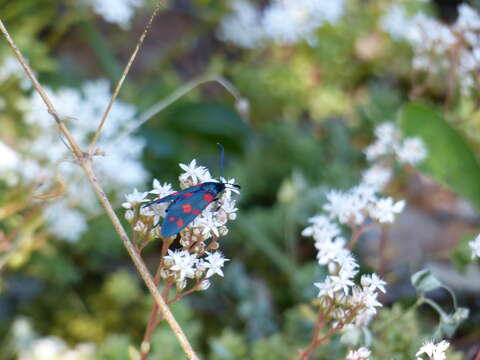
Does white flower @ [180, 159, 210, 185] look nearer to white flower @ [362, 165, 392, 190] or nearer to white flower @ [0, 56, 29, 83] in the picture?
white flower @ [362, 165, 392, 190]

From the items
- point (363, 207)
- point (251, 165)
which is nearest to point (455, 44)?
point (363, 207)

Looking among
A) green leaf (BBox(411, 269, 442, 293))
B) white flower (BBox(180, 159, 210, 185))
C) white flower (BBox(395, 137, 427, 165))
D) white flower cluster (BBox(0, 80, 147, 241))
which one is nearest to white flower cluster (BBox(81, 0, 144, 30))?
white flower cluster (BBox(0, 80, 147, 241))

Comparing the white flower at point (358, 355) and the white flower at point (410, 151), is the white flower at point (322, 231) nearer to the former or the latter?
the white flower at point (358, 355)

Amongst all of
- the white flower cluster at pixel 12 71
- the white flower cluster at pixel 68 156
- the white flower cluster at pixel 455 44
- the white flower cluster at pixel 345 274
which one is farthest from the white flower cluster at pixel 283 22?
the white flower cluster at pixel 345 274

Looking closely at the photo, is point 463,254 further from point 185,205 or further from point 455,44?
point 185,205

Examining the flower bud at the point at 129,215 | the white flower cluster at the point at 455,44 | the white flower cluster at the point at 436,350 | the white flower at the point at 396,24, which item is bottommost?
Result: the white flower cluster at the point at 436,350

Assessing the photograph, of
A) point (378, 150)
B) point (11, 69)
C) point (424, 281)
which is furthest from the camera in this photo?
point (11, 69)
